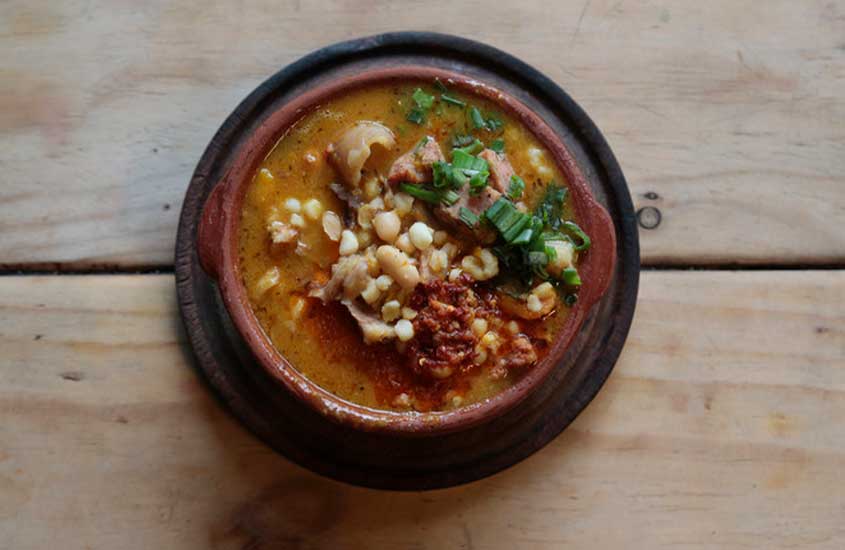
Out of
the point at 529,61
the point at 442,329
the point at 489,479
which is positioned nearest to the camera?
the point at 442,329

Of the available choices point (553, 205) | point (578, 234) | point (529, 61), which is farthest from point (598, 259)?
point (529, 61)

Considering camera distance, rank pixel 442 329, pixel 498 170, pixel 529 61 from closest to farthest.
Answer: pixel 442 329
pixel 498 170
pixel 529 61

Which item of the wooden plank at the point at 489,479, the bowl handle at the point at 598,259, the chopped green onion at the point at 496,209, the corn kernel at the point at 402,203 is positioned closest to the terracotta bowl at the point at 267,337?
the bowl handle at the point at 598,259

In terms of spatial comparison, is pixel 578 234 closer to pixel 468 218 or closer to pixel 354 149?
pixel 468 218

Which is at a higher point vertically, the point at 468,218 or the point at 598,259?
the point at 468,218

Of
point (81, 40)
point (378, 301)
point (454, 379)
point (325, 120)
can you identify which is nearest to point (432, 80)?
point (325, 120)

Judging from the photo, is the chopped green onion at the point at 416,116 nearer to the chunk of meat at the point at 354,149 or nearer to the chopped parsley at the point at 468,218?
the chunk of meat at the point at 354,149

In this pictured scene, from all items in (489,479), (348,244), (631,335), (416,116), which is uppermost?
(416,116)
